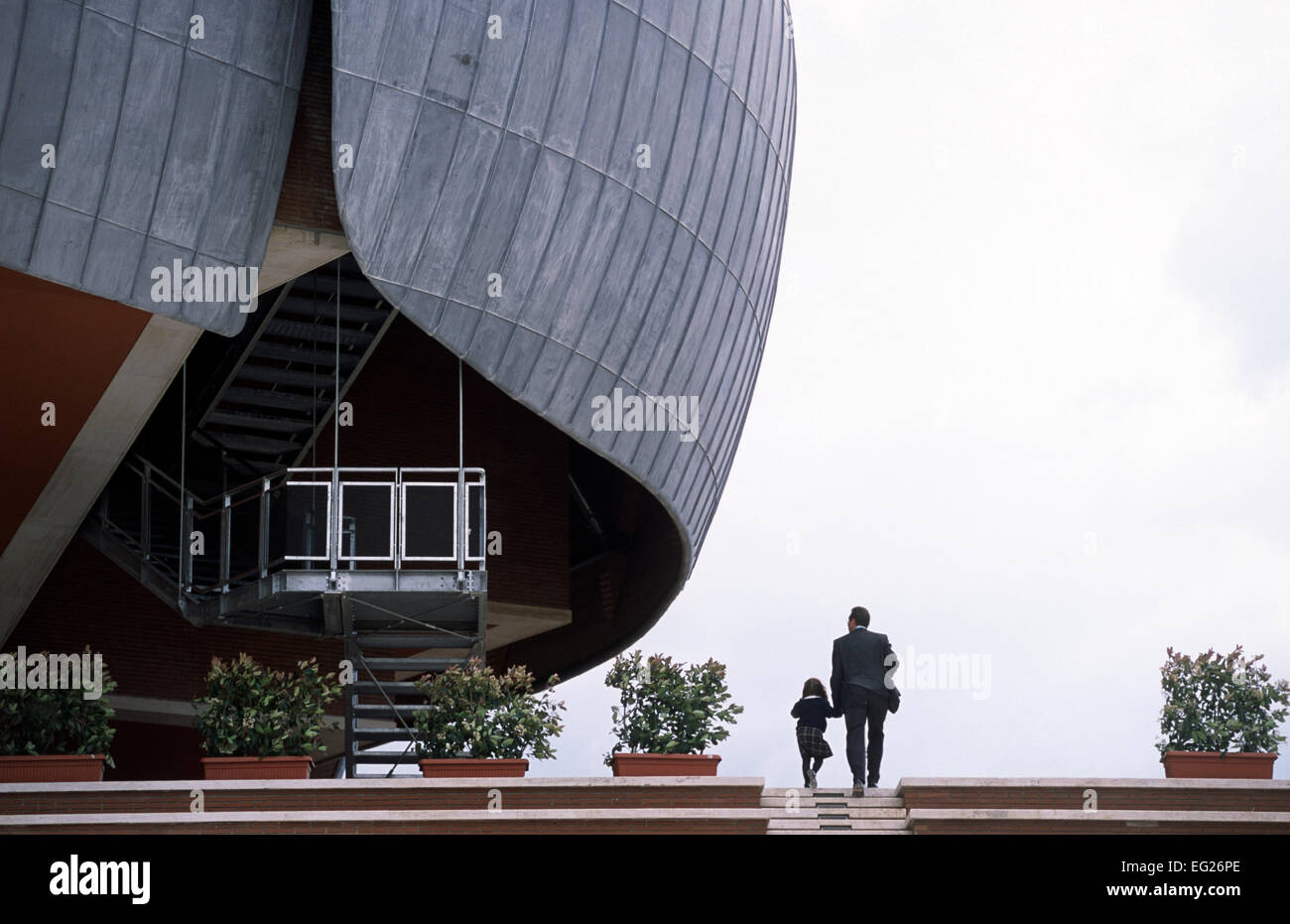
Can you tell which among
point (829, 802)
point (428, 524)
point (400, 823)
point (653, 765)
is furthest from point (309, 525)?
point (829, 802)

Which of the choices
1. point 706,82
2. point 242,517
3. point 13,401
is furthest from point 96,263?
point 706,82

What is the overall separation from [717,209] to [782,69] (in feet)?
10.1

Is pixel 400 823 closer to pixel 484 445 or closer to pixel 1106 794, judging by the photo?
pixel 1106 794

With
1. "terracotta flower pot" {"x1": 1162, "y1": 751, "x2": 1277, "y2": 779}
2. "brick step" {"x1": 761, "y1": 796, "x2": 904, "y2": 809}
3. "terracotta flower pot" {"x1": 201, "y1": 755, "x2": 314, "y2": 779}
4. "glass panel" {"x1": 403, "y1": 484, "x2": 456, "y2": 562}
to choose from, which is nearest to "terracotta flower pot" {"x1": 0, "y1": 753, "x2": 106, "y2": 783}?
"terracotta flower pot" {"x1": 201, "y1": 755, "x2": 314, "y2": 779}

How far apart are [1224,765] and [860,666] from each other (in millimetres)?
2793

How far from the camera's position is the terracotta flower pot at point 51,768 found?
1405cm

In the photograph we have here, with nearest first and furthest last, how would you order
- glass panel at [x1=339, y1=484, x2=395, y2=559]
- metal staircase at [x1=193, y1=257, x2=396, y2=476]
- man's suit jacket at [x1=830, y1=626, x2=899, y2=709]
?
man's suit jacket at [x1=830, y1=626, x2=899, y2=709] < glass panel at [x1=339, y1=484, x2=395, y2=559] < metal staircase at [x1=193, y1=257, x2=396, y2=476]

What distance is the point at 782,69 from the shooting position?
77.8 feet

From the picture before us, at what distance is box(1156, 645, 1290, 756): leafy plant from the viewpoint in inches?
582

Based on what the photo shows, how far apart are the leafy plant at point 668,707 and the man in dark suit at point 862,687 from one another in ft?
2.76

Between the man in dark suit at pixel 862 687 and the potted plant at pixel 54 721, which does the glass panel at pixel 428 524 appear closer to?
the potted plant at pixel 54 721

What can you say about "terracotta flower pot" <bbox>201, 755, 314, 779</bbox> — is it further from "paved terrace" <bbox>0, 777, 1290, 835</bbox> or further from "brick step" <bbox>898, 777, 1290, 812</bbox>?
"brick step" <bbox>898, 777, 1290, 812</bbox>

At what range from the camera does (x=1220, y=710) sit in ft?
48.9

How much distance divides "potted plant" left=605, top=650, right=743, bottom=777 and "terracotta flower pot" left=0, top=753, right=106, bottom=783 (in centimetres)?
379
